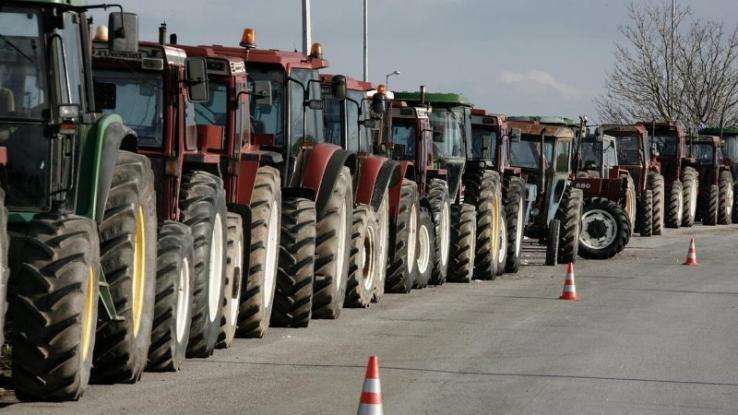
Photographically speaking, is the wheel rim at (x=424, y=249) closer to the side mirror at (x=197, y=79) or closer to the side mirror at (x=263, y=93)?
the side mirror at (x=263, y=93)

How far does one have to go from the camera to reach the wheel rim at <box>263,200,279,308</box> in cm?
1494

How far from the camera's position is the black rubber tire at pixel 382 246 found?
755 inches

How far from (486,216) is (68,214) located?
1490 centimetres

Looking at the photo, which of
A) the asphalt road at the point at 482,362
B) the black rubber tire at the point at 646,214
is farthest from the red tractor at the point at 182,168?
the black rubber tire at the point at 646,214

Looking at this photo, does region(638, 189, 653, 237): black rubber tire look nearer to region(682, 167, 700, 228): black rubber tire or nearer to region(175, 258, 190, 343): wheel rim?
region(682, 167, 700, 228): black rubber tire

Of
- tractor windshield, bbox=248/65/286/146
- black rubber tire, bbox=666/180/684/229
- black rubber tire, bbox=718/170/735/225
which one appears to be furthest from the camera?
black rubber tire, bbox=718/170/735/225

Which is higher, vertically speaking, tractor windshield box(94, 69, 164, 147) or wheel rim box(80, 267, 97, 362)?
tractor windshield box(94, 69, 164, 147)

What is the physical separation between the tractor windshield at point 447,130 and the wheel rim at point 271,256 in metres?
9.43

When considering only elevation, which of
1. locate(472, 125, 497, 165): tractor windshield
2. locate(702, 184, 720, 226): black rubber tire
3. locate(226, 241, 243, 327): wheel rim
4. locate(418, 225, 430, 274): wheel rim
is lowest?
locate(702, 184, 720, 226): black rubber tire

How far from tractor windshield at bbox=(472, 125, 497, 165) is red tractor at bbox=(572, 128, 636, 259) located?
4.08 meters

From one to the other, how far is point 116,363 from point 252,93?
4135mm

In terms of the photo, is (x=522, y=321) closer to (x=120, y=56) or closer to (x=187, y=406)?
(x=120, y=56)

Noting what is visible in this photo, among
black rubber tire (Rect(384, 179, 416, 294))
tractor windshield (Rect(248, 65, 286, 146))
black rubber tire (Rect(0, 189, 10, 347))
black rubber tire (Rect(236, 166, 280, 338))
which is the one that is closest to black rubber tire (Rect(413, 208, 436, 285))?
black rubber tire (Rect(384, 179, 416, 294))

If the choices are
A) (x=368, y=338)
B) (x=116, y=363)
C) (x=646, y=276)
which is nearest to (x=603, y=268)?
(x=646, y=276)
